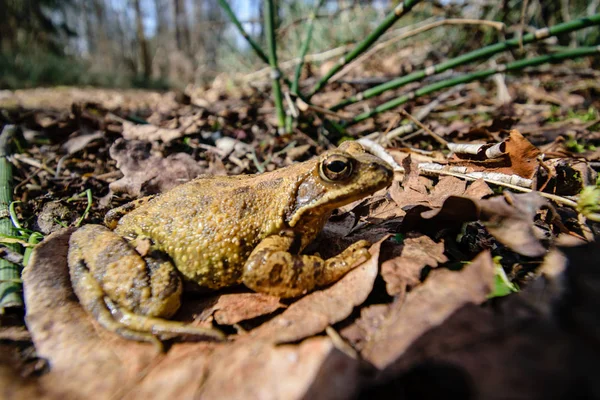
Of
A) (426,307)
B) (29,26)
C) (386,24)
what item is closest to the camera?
(426,307)

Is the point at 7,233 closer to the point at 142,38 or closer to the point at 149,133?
the point at 149,133

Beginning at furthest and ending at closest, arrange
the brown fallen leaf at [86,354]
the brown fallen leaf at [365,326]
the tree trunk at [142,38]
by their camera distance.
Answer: the tree trunk at [142,38] < the brown fallen leaf at [365,326] < the brown fallen leaf at [86,354]

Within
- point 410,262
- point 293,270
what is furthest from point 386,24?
point 293,270

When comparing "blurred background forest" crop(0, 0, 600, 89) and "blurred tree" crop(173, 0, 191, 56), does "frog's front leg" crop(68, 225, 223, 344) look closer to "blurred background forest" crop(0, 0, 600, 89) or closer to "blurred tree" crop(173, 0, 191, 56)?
"blurred background forest" crop(0, 0, 600, 89)

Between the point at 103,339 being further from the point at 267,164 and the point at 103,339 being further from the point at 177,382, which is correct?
the point at 267,164

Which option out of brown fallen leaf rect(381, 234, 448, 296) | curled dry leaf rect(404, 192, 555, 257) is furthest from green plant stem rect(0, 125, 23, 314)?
curled dry leaf rect(404, 192, 555, 257)

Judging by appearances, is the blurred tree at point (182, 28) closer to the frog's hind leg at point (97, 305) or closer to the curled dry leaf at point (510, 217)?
the frog's hind leg at point (97, 305)

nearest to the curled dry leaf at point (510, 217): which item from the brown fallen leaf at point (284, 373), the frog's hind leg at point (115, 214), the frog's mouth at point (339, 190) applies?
the frog's mouth at point (339, 190)
